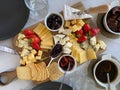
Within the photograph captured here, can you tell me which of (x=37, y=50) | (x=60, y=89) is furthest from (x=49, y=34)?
(x=60, y=89)

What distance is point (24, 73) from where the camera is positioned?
3.28 feet

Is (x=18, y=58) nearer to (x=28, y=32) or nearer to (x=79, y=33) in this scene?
(x=28, y=32)

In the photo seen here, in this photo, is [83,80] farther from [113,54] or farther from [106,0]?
[106,0]

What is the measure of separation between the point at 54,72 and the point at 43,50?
75 mm

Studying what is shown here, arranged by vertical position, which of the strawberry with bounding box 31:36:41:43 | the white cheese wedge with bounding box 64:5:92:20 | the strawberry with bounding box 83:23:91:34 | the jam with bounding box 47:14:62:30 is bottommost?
the strawberry with bounding box 31:36:41:43

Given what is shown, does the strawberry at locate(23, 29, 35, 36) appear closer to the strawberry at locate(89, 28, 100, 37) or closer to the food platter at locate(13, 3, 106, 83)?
the food platter at locate(13, 3, 106, 83)

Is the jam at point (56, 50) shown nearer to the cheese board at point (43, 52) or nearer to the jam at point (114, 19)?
the cheese board at point (43, 52)

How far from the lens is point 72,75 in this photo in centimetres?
105

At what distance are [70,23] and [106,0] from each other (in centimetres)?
14

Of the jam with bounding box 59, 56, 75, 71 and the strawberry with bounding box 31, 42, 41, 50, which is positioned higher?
the strawberry with bounding box 31, 42, 41, 50

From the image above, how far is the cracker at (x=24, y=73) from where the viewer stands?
100 centimetres

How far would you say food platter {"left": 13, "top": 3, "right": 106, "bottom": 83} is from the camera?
3.28 feet

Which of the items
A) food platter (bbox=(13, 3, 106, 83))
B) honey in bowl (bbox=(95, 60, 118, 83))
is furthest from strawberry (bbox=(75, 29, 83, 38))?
honey in bowl (bbox=(95, 60, 118, 83))

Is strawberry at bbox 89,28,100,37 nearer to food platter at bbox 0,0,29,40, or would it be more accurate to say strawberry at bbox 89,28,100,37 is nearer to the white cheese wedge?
the white cheese wedge
